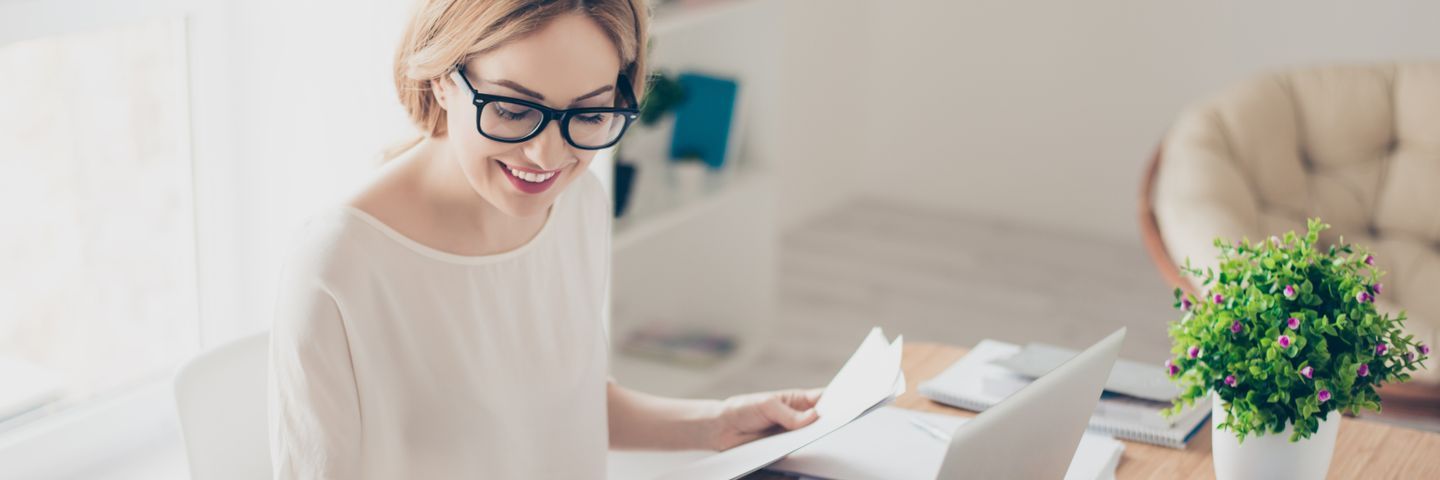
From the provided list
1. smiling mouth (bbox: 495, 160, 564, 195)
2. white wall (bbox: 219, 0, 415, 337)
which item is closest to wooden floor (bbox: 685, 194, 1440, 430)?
white wall (bbox: 219, 0, 415, 337)

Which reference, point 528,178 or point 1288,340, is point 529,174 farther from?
point 1288,340

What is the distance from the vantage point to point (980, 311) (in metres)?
3.77

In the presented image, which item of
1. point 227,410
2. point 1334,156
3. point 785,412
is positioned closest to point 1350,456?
point 785,412

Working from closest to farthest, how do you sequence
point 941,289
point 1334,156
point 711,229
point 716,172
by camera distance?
point 1334,156 < point 716,172 < point 711,229 < point 941,289

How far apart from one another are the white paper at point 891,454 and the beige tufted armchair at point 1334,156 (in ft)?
4.32

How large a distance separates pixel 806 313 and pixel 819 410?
238 cm

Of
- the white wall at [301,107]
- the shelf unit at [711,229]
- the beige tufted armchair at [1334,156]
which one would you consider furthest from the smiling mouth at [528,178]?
the beige tufted armchair at [1334,156]

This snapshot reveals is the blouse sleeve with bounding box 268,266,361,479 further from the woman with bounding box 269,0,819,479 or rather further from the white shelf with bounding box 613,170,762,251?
the white shelf with bounding box 613,170,762,251

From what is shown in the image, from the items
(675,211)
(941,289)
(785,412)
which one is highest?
(785,412)

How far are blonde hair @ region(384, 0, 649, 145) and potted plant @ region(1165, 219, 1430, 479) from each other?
21.3 inches

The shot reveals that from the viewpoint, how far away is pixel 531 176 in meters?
1.25

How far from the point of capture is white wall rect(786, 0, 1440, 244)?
4008 millimetres

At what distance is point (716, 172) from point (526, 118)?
1.93 m

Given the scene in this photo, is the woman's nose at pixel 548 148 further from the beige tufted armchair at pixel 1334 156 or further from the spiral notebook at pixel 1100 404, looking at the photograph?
the beige tufted armchair at pixel 1334 156
